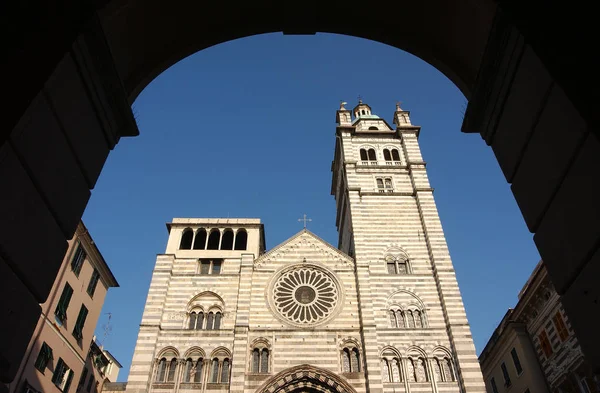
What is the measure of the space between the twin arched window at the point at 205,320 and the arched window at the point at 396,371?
915cm

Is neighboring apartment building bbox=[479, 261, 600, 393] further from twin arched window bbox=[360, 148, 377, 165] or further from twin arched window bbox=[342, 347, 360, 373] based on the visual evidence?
twin arched window bbox=[360, 148, 377, 165]

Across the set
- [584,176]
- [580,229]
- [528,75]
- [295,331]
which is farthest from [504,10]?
[295,331]

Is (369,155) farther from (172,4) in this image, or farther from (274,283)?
(172,4)

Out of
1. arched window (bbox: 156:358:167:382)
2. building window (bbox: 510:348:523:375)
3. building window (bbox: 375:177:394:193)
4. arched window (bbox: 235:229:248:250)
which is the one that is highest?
building window (bbox: 375:177:394:193)

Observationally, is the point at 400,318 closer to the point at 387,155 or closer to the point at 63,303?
the point at 387,155

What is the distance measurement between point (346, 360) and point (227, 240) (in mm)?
10523

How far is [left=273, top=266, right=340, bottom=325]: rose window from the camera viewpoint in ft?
81.9

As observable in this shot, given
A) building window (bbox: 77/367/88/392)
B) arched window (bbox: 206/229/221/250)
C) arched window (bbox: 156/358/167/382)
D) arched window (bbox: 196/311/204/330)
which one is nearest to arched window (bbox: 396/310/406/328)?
arched window (bbox: 196/311/204/330)

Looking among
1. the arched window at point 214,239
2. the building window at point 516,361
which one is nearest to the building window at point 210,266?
the arched window at point 214,239

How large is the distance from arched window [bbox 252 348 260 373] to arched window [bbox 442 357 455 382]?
9.12 m

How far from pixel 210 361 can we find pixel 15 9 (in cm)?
2133

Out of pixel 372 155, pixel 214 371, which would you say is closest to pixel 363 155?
pixel 372 155

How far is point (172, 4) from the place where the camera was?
21.5 ft

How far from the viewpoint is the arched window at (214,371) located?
22500mm
